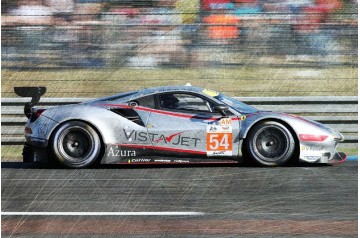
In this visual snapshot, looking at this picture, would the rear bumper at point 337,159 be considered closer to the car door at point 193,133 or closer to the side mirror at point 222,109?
the car door at point 193,133

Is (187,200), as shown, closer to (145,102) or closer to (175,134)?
(175,134)

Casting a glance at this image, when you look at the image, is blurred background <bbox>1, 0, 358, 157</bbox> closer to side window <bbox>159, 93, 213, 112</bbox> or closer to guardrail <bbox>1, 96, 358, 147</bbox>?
guardrail <bbox>1, 96, 358, 147</bbox>

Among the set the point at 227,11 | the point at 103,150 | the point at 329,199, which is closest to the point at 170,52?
the point at 227,11

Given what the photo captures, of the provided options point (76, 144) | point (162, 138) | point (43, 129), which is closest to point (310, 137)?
point (162, 138)

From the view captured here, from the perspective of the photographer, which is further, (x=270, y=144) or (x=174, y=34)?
(x=174, y=34)

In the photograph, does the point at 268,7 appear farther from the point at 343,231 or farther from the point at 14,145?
the point at 343,231

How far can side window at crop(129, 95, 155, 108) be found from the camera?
10000mm

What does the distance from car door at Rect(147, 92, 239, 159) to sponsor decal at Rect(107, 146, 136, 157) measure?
27cm

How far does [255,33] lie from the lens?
14.5m

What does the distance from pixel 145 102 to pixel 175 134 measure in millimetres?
518

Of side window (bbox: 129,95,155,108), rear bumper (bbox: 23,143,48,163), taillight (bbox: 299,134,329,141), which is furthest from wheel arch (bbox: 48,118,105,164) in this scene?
taillight (bbox: 299,134,329,141)

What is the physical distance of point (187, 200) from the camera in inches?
311

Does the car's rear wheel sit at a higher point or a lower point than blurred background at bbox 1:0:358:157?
lower

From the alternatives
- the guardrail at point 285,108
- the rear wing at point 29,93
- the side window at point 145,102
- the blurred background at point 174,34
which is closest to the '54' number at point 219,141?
the side window at point 145,102
